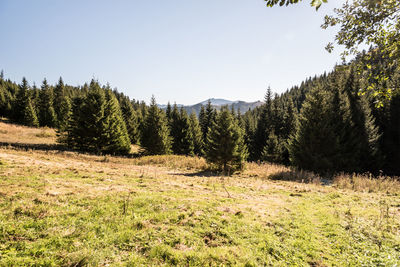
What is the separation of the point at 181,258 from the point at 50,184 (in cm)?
637

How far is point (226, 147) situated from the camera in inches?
701

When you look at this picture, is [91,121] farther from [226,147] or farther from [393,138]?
[393,138]

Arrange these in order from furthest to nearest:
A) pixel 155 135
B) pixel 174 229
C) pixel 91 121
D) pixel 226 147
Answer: pixel 155 135, pixel 91 121, pixel 226 147, pixel 174 229

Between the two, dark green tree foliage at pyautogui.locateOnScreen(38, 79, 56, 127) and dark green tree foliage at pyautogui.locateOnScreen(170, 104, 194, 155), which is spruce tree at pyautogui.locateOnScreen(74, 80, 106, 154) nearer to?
dark green tree foliage at pyautogui.locateOnScreen(170, 104, 194, 155)

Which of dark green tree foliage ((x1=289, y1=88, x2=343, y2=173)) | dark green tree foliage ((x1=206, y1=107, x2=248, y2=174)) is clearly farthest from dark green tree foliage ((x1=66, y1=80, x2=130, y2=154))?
dark green tree foliage ((x1=289, y1=88, x2=343, y2=173))

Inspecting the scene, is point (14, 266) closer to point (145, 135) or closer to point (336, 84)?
point (145, 135)

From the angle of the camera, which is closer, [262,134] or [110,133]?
[110,133]

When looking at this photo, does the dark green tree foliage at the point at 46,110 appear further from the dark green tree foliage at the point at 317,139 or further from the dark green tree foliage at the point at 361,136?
the dark green tree foliage at the point at 361,136

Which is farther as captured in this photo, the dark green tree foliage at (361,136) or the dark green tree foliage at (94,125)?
the dark green tree foliage at (94,125)

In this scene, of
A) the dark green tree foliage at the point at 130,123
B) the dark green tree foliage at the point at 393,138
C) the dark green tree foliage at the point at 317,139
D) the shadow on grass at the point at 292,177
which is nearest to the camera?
the shadow on grass at the point at 292,177

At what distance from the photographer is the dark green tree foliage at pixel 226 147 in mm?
17688

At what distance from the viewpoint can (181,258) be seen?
4031mm

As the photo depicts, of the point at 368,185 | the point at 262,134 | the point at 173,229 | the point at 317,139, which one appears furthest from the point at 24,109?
the point at 368,185

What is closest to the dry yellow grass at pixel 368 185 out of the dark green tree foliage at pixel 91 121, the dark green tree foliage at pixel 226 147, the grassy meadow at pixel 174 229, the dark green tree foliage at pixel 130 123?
the grassy meadow at pixel 174 229
